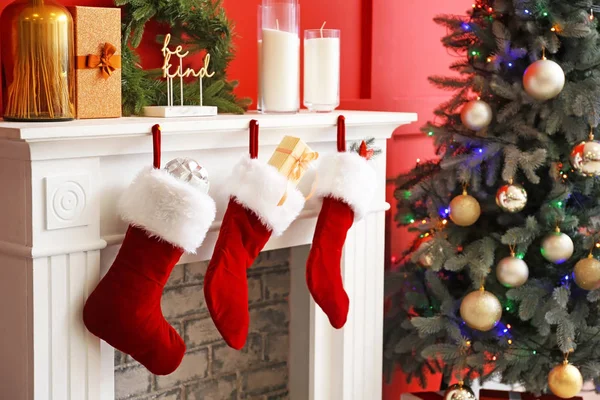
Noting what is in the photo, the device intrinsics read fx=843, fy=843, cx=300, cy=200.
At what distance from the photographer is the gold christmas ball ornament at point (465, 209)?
8.18 feet

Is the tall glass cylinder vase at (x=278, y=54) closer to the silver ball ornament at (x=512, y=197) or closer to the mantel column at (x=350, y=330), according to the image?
the mantel column at (x=350, y=330)

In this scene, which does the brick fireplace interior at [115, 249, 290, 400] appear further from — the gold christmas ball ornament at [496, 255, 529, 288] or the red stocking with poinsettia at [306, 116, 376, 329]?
the gold christmas ball ornament at [496, 255, 529, 288]

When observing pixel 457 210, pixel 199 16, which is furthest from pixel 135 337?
pixel 457 210

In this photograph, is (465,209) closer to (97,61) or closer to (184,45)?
(184,45)

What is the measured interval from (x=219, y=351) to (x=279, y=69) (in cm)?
85

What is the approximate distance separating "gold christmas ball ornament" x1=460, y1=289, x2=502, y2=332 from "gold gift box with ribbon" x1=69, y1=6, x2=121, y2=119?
1.16 m

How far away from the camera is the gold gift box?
6.75ft

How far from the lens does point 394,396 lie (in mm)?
3131

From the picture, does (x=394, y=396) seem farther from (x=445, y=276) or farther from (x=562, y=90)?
(x=562, y=90)

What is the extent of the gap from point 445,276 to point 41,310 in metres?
1.39

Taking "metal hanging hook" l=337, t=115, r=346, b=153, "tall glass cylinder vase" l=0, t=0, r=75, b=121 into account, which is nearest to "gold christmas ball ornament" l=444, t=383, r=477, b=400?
"metal hanging hook" l=337, t=115, r=346, b=153

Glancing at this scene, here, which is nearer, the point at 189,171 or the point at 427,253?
the point at 189,171

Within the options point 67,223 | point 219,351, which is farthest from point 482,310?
point 67,223

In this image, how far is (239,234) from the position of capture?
2.02m
